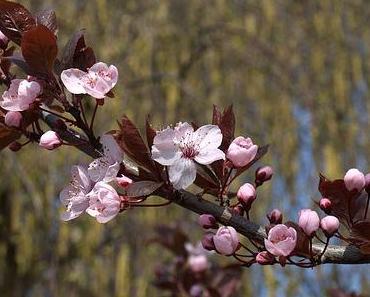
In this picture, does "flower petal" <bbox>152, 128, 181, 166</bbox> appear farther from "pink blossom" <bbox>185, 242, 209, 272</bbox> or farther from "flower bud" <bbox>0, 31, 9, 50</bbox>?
"pink blossom" <bbox>185, 242, 209, 272</bbox>

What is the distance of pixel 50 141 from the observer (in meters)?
0.88

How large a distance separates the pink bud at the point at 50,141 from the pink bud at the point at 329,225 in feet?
1.10

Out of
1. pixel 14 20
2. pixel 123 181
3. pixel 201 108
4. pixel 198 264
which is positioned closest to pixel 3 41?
pixel 14 20

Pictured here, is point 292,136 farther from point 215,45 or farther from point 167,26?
point 167,26

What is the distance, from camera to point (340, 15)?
3.46m

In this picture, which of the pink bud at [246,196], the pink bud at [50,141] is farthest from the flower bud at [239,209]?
the pink bud at [50,141]

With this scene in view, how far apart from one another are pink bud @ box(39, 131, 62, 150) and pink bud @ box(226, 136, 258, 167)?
21 centimetres

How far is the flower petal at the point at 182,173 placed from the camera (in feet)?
2.71

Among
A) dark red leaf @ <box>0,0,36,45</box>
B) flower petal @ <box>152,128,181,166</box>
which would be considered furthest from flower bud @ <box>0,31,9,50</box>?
flower petal @ <box>152,128,181,166</box>

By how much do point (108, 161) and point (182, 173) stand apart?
0.09 meters

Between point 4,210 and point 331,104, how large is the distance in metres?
1.52

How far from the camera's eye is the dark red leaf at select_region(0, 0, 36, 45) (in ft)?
3.01

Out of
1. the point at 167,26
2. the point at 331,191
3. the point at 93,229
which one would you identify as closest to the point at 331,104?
the point at 167,26

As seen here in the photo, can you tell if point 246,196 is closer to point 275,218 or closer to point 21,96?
point 275,218
